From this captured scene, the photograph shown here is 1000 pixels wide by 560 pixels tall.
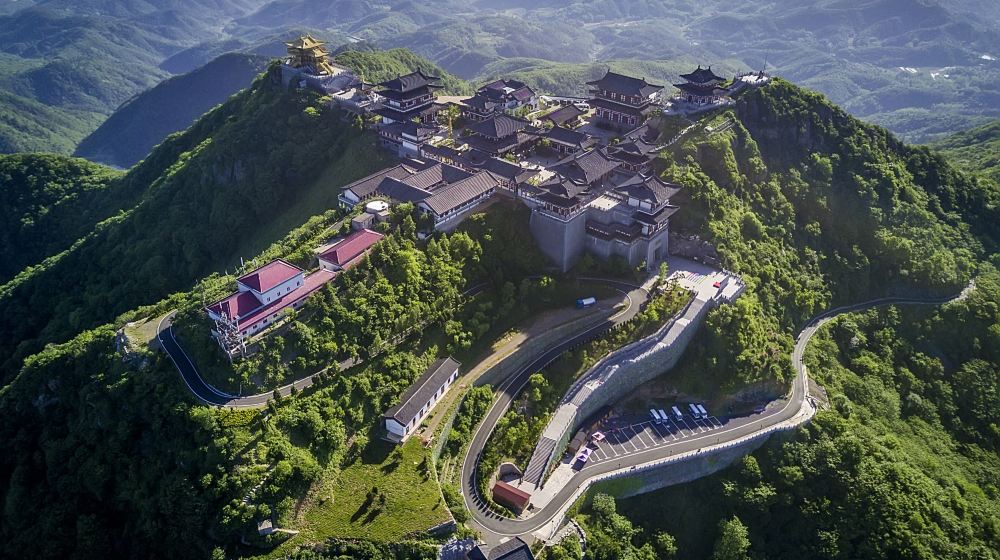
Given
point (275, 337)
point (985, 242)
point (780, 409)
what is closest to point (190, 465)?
point (275, 337)

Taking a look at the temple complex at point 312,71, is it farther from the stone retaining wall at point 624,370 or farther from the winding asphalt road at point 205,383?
the stone retaining wall at point 624,370

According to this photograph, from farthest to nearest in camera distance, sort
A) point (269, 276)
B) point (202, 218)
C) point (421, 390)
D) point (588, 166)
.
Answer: point (202, 218) < point (588, 166) < point (269, 276) < point (421, 390)

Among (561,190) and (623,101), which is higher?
(623,101)

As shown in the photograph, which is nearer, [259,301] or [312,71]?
[259,301]

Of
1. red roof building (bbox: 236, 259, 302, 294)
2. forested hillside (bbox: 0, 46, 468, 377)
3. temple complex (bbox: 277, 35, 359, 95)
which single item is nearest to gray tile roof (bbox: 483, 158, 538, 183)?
forested hillside (bbox: 0, 46, 468, 377)

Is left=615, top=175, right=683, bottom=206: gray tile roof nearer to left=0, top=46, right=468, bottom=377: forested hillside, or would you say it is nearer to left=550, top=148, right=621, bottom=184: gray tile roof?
left=550, top=148, right=621, bottom=184: gray tile roof

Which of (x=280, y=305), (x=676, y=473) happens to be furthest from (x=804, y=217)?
(x=280, y=305)

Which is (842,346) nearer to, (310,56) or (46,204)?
(310,56)
